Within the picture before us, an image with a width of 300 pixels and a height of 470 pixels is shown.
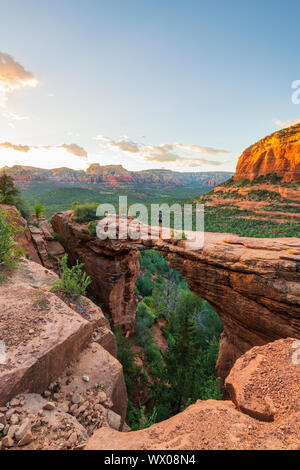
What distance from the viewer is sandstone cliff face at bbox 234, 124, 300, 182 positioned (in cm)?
4294

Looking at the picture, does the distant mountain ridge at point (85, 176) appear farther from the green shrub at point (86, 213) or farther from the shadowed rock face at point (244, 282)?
the shadowed rock face at point (244, 282)

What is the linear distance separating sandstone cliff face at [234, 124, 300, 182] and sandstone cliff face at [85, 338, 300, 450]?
50302 mm

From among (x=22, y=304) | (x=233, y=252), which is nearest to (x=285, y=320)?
(x=233, y=252)

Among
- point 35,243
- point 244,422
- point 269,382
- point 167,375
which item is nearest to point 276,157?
point 167,375

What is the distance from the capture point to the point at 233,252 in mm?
7098

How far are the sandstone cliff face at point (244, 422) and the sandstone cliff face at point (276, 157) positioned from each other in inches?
1980

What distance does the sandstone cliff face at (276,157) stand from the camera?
42.9 meters

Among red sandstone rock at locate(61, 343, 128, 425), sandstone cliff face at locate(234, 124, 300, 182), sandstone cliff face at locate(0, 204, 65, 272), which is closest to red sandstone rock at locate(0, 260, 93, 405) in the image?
red sandstone rock at locate(61, 343, 128, 425)

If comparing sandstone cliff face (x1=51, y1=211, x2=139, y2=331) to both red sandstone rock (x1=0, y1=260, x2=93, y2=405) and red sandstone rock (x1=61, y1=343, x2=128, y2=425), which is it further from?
red sandstone rock (x1=61, y1=343, x2=128, y2=425)

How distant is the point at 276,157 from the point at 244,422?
56.0 meters

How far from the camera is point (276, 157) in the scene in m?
46.2

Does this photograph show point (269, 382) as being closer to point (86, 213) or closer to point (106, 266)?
point (106, 266)

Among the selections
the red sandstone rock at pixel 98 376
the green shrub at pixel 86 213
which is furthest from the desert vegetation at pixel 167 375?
the green shrub at pixel 86 213

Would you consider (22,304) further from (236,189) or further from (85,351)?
(236,189)
